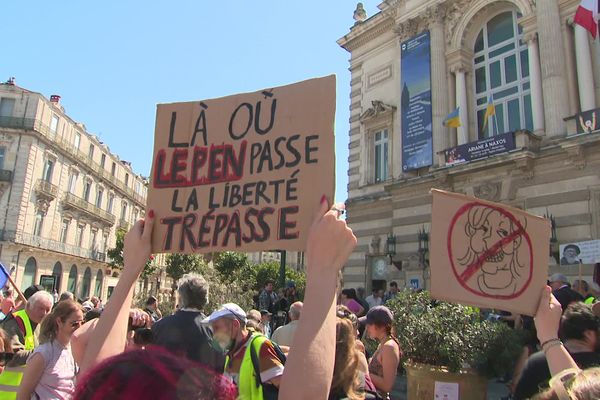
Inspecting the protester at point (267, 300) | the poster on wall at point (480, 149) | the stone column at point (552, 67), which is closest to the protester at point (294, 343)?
the protester at point (267, 300)

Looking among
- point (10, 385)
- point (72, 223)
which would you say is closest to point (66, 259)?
point (72, 223)

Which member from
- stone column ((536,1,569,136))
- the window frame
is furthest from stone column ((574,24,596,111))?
the window frame

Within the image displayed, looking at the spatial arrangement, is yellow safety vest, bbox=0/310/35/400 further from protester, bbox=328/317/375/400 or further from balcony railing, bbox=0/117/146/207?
balcony railing, bbox=0/117/146/207

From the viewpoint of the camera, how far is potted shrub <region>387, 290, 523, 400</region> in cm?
571

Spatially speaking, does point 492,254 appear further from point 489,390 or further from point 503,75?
point 503,75

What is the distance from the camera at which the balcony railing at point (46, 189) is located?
38606 millimetres

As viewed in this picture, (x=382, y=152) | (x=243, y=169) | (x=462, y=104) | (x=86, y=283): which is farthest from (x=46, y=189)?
(x=243, y=169)

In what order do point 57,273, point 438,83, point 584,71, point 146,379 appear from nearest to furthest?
point 146,379
point 584,71
point 438,83
point 57,273

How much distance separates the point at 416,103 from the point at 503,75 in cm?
303

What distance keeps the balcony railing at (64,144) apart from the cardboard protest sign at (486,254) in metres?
40.9

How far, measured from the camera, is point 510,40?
16.2 metres

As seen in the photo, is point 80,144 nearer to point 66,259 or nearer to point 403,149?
point 66,259

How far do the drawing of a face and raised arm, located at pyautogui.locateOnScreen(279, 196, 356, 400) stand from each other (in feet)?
5.65

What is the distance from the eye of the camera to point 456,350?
5816mm
